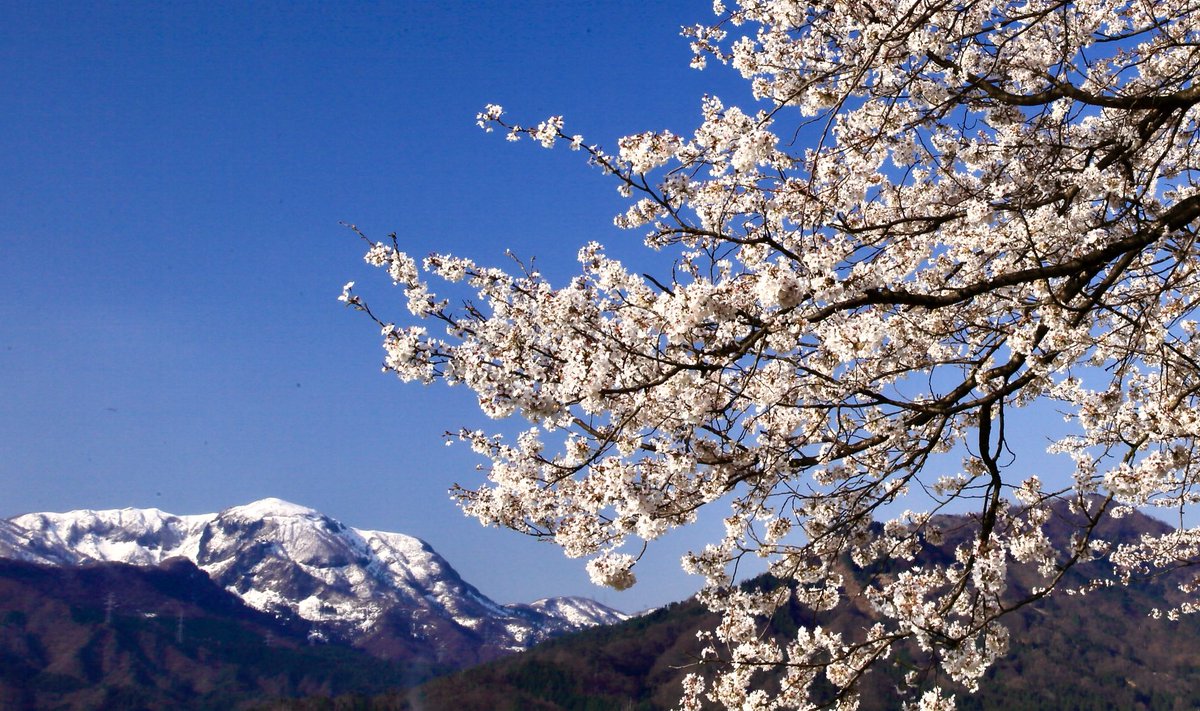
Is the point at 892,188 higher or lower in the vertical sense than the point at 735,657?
higher

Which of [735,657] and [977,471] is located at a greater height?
[977,471]

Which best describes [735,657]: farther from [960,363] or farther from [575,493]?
[960,363]

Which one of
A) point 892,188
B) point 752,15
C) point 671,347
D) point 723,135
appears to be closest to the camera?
point 671,347

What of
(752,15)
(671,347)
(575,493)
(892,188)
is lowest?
(575,493)

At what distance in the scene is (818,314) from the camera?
5414 mm

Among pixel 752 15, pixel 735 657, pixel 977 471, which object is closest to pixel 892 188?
pixel 752 15

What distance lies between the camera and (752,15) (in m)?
7.87

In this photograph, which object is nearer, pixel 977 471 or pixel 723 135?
pixel 723 135

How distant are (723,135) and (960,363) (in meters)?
2.36

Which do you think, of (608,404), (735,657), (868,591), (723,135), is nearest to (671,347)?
(608,404)

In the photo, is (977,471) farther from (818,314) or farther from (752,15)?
(752,15)

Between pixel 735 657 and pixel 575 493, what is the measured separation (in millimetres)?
1831

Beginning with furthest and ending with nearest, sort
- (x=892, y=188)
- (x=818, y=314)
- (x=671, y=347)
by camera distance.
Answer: (x=892, y=188) → (x=671, y=347) → (x=818, y=314)

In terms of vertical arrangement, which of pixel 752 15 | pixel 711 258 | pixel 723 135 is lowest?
pixel 711 258
